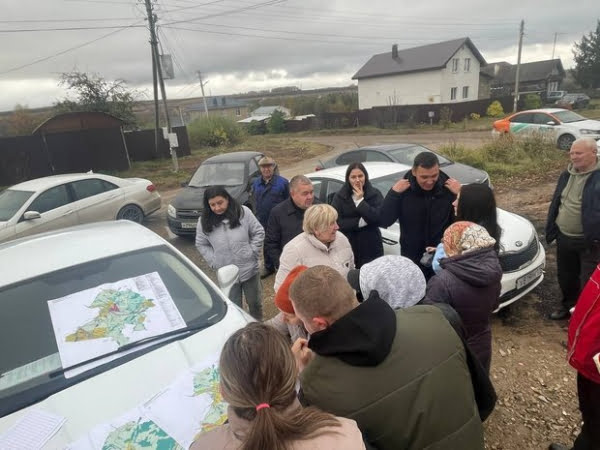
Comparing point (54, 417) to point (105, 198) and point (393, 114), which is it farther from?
point (393, 114)

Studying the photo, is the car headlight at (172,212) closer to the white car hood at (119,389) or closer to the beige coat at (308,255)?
the beige coat at (308,255)

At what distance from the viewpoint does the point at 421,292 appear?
1.71 meters

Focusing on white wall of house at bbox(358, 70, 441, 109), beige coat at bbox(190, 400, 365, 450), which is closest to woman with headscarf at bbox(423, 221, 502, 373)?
beige coat at bbox(190, 400, 365, 450)

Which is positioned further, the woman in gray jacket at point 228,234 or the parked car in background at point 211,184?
the parked car in background at point 211,184

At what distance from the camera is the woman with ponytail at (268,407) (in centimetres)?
96

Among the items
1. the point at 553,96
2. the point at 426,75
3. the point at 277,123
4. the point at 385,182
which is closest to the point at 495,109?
the point at 426,75

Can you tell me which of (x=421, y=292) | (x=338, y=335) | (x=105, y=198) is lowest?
(x=105, y=198)

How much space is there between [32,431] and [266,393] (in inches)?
50.3

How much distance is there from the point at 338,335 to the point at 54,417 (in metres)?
1.35

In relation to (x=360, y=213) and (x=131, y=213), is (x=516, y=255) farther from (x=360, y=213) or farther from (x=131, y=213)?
(x=131, y=213)

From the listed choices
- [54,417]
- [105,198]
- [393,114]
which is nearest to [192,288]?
[54,417]

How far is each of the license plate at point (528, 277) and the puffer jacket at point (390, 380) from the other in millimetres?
2713

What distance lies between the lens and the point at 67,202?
7.60 m

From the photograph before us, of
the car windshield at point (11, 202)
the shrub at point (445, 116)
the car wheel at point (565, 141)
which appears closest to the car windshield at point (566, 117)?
the car wheel at point (565, 141)
